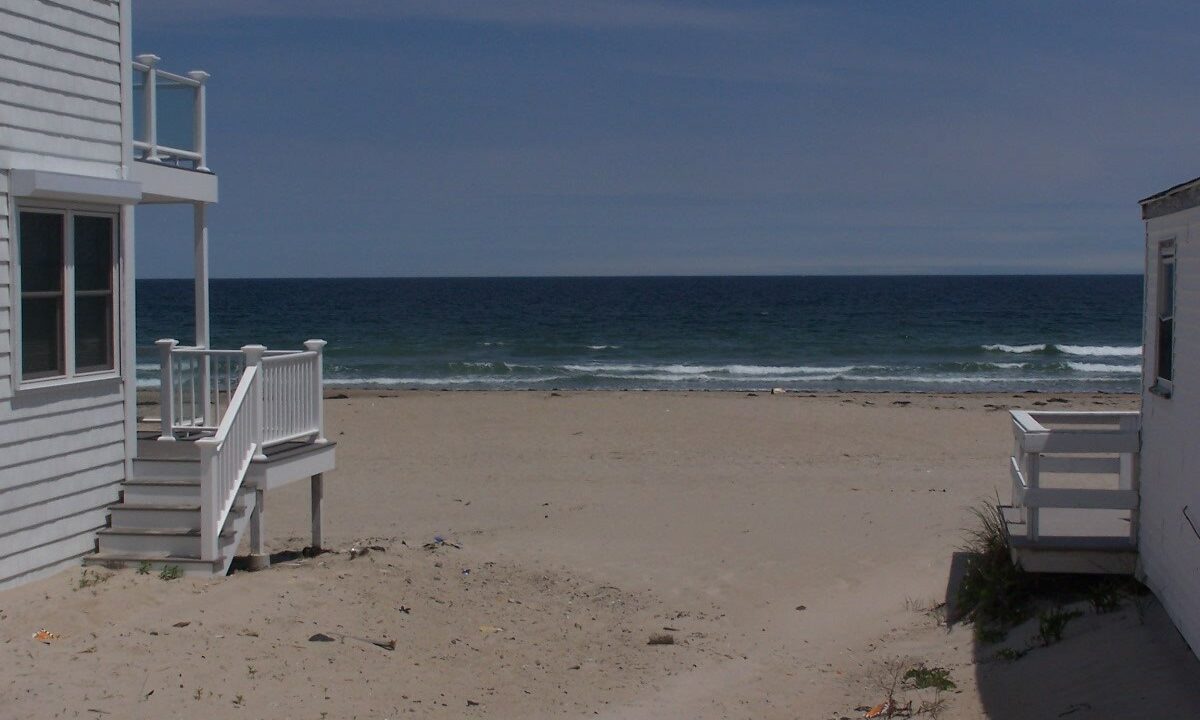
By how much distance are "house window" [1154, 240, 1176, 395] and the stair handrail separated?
699cm

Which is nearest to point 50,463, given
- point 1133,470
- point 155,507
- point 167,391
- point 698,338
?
point 155,507

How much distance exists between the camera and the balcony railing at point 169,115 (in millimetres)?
10070

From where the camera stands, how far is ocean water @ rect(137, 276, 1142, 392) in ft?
118

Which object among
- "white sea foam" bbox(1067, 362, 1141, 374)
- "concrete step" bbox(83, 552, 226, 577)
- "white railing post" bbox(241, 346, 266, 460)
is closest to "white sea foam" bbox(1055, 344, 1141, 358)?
"white sea foam" bbox(1067, 362, 1141, 374)

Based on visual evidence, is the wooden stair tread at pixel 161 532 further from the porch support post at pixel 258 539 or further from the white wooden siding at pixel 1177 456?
the white wooden siding at pixel 1177 456

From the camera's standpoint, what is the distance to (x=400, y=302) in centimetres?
9050

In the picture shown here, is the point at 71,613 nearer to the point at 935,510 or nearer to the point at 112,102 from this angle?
the point at 112,102

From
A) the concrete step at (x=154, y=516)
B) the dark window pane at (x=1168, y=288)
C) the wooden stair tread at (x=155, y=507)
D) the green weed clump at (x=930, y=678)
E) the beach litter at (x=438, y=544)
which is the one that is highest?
the dark window pane at (x=1168, y=288)

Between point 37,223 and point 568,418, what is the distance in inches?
609

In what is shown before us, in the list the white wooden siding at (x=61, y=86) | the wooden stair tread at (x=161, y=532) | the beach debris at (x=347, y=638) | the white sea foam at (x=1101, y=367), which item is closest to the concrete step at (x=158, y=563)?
the wooden stair tread at (x=161, y=532)

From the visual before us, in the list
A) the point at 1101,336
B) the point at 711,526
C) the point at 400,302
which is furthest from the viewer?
the point at 400,302

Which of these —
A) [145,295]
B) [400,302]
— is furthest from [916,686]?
[145,295]

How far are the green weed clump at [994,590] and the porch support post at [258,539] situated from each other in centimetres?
590

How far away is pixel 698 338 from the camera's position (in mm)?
53344
